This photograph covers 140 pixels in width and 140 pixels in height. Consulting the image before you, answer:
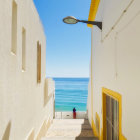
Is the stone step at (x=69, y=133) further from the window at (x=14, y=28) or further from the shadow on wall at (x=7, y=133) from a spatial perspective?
the window at (x=14, y=28)

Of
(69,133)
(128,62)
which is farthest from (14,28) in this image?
(69,133)

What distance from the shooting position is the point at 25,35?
14.1 feet

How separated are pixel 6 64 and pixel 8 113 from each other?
3.02ft

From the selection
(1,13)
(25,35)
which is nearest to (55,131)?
(25,35)

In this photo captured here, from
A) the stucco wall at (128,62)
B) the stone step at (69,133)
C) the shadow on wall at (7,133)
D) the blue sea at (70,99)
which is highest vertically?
the stucco wall at (128,62)

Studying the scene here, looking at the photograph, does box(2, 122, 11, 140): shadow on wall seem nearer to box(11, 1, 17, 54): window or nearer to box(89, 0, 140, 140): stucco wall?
box(11, 1, 17, 54): window

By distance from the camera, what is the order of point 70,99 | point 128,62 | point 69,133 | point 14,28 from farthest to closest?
point 70,99, point 69,133, point 14,28, point 128,62

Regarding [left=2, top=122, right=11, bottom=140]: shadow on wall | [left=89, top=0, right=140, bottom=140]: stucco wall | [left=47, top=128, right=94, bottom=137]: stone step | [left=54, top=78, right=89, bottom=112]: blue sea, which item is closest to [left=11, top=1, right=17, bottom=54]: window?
[left=2, top=122, right=11, bottom=140]: shadow on wall

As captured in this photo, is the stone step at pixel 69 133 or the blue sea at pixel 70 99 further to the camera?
the blue sea at pixel 70 99

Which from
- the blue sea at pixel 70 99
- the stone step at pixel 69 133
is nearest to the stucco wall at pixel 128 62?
the stone step at pixel 69 133

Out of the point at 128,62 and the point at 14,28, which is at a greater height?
the point at 14,28

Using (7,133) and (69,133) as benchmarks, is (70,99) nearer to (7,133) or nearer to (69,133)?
(69,133)

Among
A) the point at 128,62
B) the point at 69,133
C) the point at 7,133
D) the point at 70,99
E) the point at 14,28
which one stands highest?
the point at 14,28

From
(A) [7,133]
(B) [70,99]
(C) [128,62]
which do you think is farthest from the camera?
(B) [70,99]
